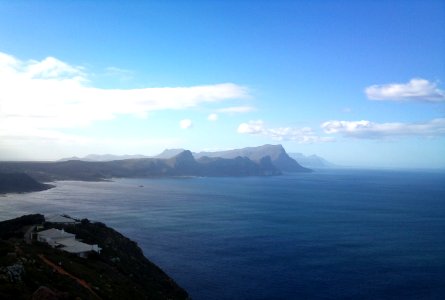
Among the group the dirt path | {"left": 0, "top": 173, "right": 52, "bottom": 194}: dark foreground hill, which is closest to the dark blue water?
the dirt path

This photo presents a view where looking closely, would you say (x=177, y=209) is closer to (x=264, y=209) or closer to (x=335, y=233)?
(x=264, y=209)

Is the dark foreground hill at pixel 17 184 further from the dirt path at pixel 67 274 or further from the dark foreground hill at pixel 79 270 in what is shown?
the dirt path at pixel 67 274

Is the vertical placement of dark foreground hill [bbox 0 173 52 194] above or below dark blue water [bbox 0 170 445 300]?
above

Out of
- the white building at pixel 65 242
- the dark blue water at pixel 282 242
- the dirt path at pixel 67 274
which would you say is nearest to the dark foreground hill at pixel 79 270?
the dirt path at pixel 67 274

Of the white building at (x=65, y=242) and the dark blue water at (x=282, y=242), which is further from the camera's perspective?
the dark blue water at (x=282, y=242)

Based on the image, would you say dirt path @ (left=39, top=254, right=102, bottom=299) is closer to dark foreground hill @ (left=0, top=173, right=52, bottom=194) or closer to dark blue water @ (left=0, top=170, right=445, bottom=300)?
dark blue water @ (left=0, top=170, right=445, bottom=300)

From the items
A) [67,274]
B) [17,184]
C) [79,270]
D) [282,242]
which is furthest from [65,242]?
[17,184]

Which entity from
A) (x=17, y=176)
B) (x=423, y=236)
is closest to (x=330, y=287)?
(x=423, y=236)
